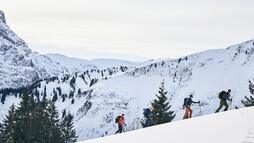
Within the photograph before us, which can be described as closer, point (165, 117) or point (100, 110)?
point (165, 117)

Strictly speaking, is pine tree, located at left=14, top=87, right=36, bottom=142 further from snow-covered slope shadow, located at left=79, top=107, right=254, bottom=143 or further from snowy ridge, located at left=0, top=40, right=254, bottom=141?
snowy ridge, located at left=0, top=40, right=254, bottom=141

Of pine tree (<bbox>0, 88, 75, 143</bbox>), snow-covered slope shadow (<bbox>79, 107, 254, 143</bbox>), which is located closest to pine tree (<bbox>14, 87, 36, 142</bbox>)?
pine tree (<bbox>0, 88, 75, 143</bbox>)

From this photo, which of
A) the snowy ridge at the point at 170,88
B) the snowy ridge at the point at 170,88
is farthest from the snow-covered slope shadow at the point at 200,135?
the snowy ridge at the point at 170,88

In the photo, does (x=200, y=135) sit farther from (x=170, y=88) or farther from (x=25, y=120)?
(x=170, y=88)

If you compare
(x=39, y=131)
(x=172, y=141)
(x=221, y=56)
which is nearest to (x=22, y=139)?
(x=39, y=131)

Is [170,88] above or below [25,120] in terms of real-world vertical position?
below

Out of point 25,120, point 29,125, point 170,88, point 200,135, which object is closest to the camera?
point 200,135

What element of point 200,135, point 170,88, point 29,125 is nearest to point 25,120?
point 29,125

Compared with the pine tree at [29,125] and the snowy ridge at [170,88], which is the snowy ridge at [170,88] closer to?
the snowy ridge at [170,88]

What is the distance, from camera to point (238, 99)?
382 feet

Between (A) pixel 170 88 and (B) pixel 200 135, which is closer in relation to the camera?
(B) pixel 200 135

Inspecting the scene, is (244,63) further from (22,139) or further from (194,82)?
(22,139)

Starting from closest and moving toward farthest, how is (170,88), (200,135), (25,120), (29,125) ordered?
(200,135)
(29,125)
(25,120)
(170,88)

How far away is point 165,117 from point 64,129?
23.9 metres
